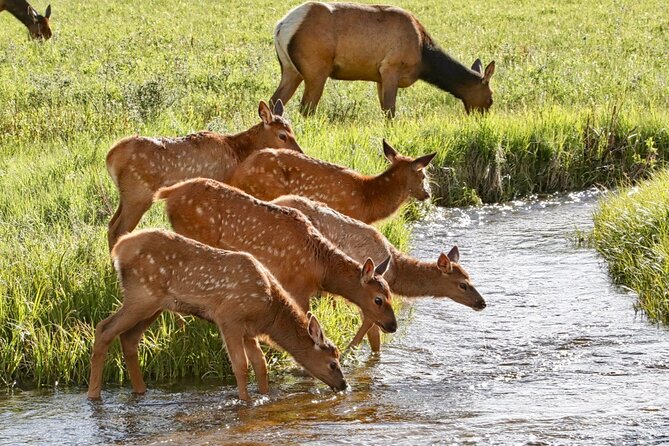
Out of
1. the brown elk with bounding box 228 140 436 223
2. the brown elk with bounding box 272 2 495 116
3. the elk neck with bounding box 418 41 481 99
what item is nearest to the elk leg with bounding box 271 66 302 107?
the brown elk with bounding box 272 2 495 116

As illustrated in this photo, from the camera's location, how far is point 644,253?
1005 centimetres

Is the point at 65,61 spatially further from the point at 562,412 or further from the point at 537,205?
the point at 562,412

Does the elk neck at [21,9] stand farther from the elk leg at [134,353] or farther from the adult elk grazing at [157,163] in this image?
the elk leg at [134,353]

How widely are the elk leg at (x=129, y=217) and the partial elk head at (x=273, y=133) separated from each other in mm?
1345

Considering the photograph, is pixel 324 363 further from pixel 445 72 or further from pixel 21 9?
pixel 21 9

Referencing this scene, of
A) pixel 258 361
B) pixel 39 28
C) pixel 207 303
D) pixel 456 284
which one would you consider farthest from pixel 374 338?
pixel 39 28

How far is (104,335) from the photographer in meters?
7.62

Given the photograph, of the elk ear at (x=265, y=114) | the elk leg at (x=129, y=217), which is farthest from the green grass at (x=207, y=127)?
the elk ear at (x=265, y=114)

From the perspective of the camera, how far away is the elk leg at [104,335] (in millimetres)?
7598

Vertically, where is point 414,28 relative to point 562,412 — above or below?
above

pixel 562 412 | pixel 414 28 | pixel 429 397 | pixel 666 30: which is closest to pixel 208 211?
pixel 429 397

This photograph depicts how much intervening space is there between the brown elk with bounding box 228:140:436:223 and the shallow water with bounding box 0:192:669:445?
99cm

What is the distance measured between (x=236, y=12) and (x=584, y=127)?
1756 cm

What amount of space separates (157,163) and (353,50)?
22.1 feet
